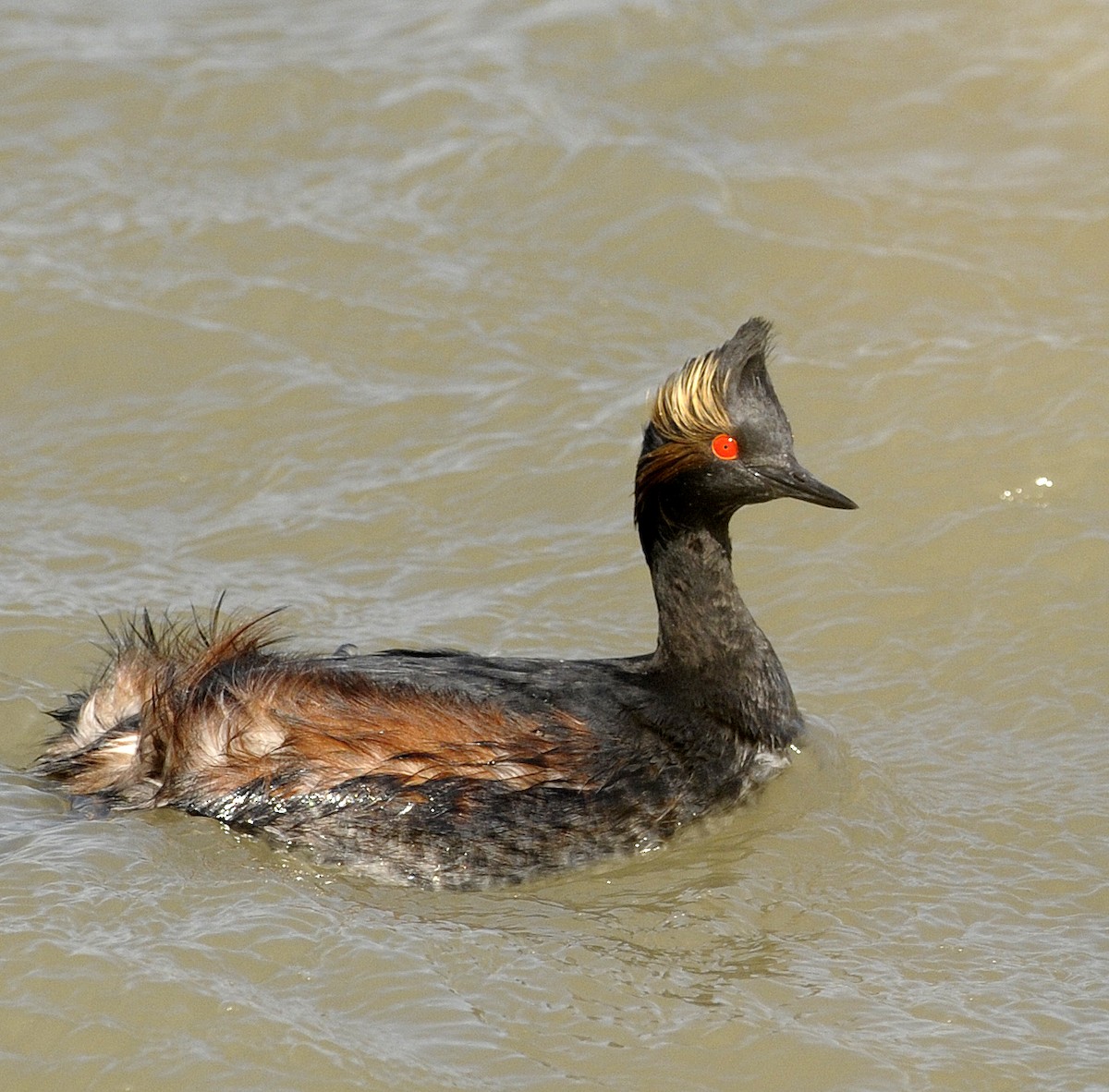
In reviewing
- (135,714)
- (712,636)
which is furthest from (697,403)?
(135,714)

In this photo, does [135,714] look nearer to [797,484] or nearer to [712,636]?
[712,636]

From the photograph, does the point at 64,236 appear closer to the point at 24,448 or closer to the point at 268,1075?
the point at 24,448

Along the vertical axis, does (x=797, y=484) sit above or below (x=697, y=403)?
below

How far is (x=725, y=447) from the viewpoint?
258 inches

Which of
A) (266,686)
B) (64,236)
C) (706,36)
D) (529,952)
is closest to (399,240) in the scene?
(64,236)

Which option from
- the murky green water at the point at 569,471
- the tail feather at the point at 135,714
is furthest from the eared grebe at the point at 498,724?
the murky green water at the point at 569,471

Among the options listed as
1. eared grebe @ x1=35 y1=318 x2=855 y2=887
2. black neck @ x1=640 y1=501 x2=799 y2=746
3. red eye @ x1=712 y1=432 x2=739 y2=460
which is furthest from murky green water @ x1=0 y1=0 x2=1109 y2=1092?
red eye @ x1=712 y1=432 x2=739 y2=460

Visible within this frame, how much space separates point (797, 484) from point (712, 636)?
26.7 inches

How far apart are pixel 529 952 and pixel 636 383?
414 centimetres

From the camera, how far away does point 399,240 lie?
10.2 m

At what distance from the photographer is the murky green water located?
5340mm

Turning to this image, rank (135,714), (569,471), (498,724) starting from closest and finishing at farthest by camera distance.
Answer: (498,724), (135,714), (569,471)

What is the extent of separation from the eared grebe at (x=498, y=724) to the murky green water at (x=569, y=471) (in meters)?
0.16

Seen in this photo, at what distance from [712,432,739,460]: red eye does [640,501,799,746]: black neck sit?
330 mm
